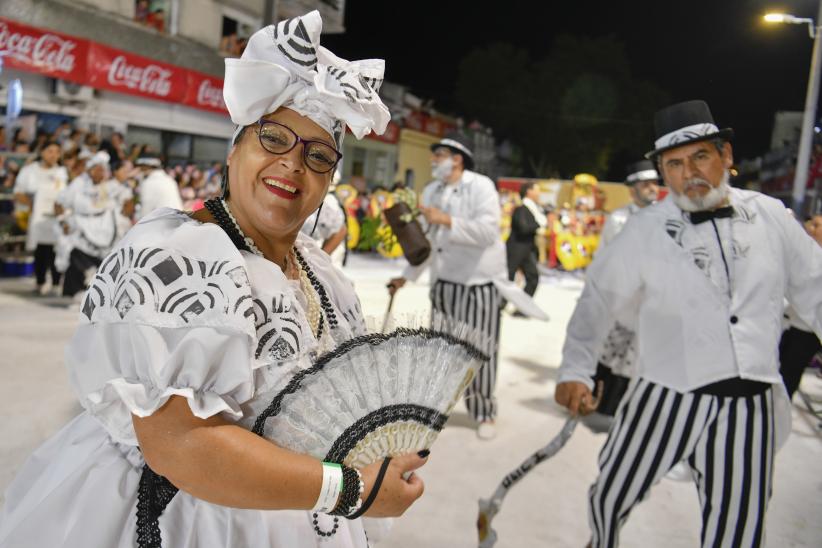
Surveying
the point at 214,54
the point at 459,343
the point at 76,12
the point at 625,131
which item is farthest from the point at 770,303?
the point at 625,131

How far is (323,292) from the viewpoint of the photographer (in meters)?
1.85

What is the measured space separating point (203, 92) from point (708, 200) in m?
14.9

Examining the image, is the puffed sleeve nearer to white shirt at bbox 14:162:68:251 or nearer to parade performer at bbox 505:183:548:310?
white shirt at bbox 14:162:68:251

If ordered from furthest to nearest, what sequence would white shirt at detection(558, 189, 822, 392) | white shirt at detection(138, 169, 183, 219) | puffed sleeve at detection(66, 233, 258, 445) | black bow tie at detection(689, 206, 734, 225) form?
white shirt at detection(138, 169, 183, 219) < black bow tie at detection(689, 206, 734, 225) < white shirt at detection(558, 189, 822, 392) < puffed sleeve at detection(66, 233, 258, 445)

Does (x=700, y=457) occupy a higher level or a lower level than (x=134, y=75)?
lower

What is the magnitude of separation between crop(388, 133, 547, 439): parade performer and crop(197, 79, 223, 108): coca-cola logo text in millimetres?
11886

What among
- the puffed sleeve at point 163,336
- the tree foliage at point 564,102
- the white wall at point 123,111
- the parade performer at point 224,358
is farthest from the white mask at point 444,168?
the tree foliage at point 564,102

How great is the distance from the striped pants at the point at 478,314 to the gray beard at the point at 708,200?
2.44 metres

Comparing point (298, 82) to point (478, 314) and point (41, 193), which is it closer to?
point (478, 314)

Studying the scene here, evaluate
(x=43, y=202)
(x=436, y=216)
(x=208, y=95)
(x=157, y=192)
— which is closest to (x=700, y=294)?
(x=436, y=216)

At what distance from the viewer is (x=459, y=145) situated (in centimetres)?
535

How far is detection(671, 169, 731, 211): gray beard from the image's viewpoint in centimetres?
272

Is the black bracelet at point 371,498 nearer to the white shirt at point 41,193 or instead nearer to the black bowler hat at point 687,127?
the black bowler hat at point 687,127

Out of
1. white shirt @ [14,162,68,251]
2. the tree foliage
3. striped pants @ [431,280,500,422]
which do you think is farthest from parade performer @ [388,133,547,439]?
the tree foliage
